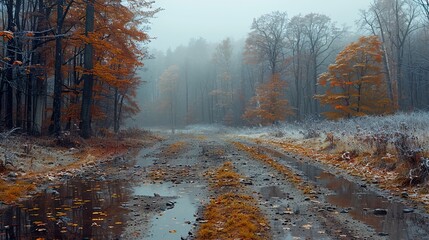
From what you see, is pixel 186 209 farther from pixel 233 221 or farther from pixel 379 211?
pixel 379 211

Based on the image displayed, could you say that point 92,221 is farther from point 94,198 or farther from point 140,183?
point 140,183

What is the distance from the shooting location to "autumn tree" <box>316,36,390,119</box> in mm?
25516

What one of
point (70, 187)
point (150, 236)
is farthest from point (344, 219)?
point (70, 187)

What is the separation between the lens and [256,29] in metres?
35.7

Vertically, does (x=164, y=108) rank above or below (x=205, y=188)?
above

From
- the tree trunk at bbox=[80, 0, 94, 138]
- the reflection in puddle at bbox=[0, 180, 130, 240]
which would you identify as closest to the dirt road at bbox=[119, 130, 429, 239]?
the reflection in puddle at bbox=[0, 180, 130, 240]

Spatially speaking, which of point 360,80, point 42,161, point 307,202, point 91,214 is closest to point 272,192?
point 307,202

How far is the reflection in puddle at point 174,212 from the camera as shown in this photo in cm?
473

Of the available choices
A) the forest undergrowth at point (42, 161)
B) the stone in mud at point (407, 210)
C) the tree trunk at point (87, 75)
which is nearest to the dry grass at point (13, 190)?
the forest undergrowth at point (42, 161)

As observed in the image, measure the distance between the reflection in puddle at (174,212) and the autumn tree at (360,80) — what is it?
21186 millimetres

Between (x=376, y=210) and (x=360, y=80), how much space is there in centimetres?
2221

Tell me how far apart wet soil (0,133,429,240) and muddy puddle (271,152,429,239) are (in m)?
0.01

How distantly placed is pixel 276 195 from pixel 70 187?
469 centimetres

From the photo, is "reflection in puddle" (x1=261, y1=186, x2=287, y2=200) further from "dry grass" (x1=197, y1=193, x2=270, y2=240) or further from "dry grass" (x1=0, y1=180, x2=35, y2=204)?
"dry grass" (x1=0, y1=180, x2=35, y2=204)
